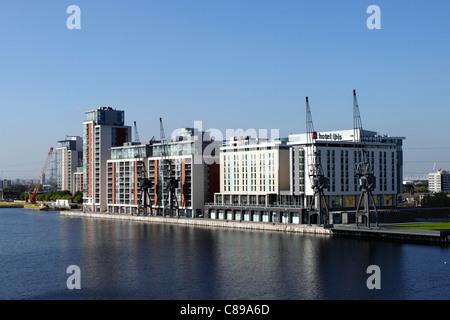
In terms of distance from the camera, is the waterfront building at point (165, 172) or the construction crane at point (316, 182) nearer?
the construction crane at point (316, 182)

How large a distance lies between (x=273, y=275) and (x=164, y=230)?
62908mm

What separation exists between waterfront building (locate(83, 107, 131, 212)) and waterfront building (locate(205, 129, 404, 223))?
54.1m

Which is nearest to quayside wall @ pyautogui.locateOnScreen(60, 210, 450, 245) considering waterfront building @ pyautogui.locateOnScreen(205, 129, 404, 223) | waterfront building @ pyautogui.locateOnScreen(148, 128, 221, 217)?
waterfront building @ pyautogui.locateOnScreen(205, 129, 404, 223)

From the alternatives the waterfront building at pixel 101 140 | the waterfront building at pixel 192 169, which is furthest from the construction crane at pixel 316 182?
the waterfront building at pixel 101 140

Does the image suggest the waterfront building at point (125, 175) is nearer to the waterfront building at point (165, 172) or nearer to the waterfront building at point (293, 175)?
the waterfront building at point (165, 172)

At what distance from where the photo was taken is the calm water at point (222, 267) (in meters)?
59.8

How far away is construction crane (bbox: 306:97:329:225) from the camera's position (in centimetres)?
11638

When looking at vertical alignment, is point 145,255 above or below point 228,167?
below

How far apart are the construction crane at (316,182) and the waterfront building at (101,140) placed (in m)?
80.0

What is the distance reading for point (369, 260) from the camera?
252 feet

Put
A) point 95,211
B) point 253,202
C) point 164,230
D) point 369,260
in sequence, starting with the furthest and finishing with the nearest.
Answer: point 95,211 < point 253,202 < point 164,230 < point 369,260

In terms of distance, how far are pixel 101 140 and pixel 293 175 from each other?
81712mm
